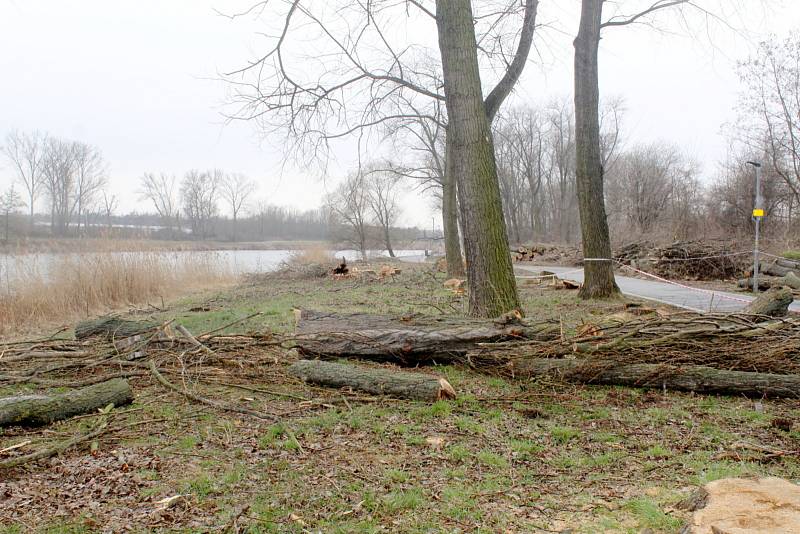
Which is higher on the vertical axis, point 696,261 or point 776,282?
point 696,261

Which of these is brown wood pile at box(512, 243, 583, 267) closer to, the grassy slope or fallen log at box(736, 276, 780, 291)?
fallen log at box(736, 276, 780, 291)

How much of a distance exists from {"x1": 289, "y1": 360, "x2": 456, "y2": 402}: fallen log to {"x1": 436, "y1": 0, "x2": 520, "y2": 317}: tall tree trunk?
7.51 ft

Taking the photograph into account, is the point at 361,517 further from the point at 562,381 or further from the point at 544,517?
the point at 562,381

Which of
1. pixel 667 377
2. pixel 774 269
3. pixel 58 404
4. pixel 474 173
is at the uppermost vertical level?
pixel 474 173

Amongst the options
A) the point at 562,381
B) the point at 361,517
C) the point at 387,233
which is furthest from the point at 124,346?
the point at 387,233

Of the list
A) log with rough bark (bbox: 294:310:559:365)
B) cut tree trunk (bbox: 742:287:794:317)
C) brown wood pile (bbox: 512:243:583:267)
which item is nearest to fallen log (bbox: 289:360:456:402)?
log with rough bark (bbox: 294:310:559:365)

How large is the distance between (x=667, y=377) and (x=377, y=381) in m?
2.69

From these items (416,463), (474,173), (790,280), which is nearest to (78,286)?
(474,173)

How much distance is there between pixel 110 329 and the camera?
6645mm

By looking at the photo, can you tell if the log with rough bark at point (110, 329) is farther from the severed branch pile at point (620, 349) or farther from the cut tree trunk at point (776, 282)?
the cut tree trunk at point (776, 282)

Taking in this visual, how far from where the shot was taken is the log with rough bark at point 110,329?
653cm

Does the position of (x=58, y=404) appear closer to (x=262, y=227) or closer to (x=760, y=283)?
(x=760, y=283)

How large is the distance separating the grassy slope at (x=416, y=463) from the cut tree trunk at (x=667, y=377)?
13 cm

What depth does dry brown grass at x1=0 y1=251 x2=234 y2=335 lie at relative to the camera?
11.1 metres
